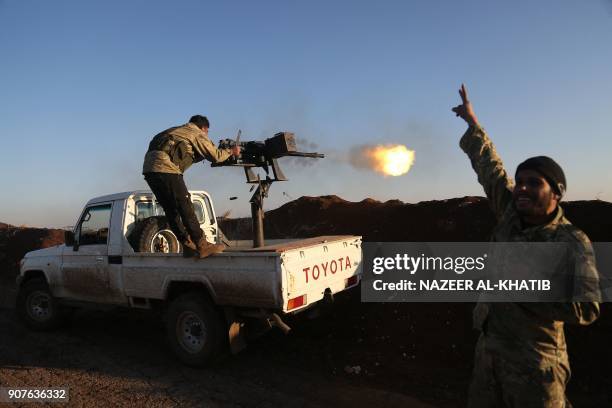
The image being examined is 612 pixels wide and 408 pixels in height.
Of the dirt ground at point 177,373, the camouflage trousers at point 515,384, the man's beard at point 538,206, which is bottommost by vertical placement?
the dirt ground at point 177,373

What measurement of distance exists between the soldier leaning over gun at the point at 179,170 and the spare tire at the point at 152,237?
2.86 ft

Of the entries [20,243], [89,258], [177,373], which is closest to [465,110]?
[177,373]

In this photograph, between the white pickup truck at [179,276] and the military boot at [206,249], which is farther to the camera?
the military boot at [206,249]

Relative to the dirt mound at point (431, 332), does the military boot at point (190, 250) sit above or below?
above

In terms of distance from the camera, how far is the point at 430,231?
29.7 feet

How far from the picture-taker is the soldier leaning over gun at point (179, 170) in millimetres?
5488

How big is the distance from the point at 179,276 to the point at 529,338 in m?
4.41

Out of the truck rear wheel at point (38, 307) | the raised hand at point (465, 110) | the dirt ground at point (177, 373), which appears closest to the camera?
the raised hand at point (465, 110)

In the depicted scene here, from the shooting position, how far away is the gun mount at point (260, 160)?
6.21 m

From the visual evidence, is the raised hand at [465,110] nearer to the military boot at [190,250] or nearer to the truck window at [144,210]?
the military boot at [190,250]

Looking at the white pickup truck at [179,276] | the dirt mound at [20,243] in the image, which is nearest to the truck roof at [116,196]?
the white pickup truck at [179,276]

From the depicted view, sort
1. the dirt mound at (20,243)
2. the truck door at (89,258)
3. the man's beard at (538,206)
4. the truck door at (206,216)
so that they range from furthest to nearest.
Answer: the dirt mound at (20,243) < the truck door at (206,216) < the truck door at (89,258) < the man's beard at (538,206)

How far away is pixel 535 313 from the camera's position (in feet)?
7.34

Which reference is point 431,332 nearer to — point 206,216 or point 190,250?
point 190,250
